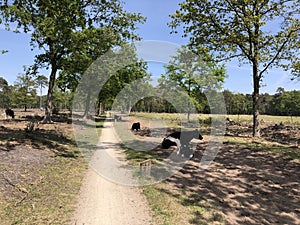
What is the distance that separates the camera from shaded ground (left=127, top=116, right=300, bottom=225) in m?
6.80

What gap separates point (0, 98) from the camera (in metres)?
86.6

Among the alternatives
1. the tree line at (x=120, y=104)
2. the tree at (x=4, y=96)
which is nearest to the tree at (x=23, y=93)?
the tree line at (x=120, y=104)

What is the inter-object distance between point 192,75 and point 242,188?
2657 centimetres

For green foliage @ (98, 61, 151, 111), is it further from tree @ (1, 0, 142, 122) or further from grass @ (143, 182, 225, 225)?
grass @ (143, 182, 225, 225)

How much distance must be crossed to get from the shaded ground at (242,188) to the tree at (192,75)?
21.4 m

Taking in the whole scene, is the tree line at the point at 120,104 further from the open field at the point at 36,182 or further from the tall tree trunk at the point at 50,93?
the open field at the point at 36,182

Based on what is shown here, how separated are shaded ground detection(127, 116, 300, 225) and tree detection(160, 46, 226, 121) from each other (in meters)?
21.4

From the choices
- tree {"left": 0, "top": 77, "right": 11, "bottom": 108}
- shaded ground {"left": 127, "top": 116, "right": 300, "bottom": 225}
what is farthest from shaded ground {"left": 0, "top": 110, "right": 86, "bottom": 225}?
tree {"left": 0, "top": 77, "right": 11, "bottom": 108}

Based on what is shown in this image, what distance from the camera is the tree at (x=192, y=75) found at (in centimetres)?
3378

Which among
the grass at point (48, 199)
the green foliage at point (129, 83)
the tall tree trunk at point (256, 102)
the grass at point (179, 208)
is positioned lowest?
the grass at point (179, 208)

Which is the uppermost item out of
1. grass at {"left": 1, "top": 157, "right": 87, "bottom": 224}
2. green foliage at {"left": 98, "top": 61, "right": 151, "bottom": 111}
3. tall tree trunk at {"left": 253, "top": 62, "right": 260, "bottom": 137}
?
green foliage at {"left": 98, "top": 61, "right": 151, "bottom": 111}

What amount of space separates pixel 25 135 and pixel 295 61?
2099 cm

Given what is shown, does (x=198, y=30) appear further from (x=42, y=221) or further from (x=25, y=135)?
(x=42, y=221)

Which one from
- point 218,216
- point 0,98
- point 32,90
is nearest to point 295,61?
point 218,216
